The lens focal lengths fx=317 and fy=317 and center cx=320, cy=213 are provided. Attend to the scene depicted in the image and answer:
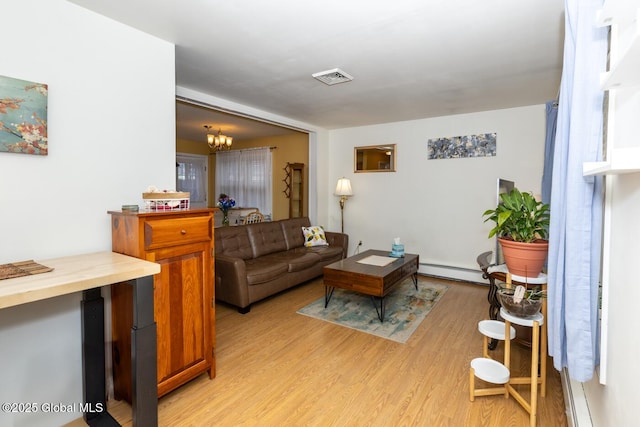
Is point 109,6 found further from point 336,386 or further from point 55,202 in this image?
point 336,386

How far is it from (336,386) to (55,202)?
2072 mm

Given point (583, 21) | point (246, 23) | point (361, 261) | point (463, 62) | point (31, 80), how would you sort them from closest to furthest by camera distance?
1. point (583, 21)
2. point (31, 80)
3. point (246, 23)
4. point (463, 62)
5. point (361, 261)

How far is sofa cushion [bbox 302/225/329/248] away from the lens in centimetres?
491

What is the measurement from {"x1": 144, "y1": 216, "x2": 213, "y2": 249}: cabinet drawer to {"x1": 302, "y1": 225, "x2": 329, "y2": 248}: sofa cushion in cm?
286

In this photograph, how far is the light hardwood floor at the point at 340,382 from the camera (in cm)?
186

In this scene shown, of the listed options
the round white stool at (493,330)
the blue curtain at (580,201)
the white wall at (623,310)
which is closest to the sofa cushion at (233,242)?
the round white stool at (493,330)

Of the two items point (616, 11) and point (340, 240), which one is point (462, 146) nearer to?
point (340, 240)

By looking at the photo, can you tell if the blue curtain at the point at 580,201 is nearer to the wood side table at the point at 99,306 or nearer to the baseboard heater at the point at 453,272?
the wood side table at the point at 99,306

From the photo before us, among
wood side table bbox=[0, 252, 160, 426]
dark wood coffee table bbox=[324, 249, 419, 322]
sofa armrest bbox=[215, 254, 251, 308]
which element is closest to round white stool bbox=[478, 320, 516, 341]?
dark wood coffee table bbox=[324, 249, 419, 322]

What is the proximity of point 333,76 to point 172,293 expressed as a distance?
2298 millimetres

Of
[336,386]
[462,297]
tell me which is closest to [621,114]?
[336,386]

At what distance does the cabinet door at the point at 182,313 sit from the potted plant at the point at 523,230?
1880 millimetres

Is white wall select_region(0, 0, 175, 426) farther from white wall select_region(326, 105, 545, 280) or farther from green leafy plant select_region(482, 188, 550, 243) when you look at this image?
white wall select_region(326, 105, 545, 280)

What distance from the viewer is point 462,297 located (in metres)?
3.90
